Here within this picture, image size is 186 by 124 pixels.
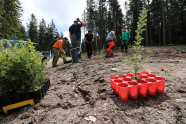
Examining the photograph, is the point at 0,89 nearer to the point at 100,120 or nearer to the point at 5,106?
the point at 5,106

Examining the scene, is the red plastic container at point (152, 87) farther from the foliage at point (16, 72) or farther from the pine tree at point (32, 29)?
the pine tree at point (32, 29)

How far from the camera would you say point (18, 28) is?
18.2 metres

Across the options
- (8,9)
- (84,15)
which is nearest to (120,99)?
(8,9)

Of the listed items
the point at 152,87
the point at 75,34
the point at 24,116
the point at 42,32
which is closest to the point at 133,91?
the point at 152,87

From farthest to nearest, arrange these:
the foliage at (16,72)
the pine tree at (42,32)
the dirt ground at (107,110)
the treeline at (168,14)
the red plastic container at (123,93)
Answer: the pine tree at (42,32) < the treeline at (168,14) < the foliage at (16,72) < the red plastic container at (123,93) < the dirt ground at (107,110)

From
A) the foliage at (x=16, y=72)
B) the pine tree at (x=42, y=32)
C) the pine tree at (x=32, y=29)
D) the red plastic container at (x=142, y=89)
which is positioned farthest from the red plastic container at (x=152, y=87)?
the pine tree at (x=42, y=32)

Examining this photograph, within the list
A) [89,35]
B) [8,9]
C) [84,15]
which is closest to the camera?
[89,35]

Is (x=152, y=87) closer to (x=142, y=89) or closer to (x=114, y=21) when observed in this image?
(x=142, y=89)

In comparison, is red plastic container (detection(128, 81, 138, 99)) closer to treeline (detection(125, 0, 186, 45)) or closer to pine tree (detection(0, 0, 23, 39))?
pine tree (detection(0, 0, 23, 39))

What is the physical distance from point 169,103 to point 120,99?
792 millimetres

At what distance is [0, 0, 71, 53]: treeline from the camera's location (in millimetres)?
14797

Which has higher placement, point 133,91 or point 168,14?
point 168,14

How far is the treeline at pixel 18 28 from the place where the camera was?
14.8m

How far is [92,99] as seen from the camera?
2064 mm
